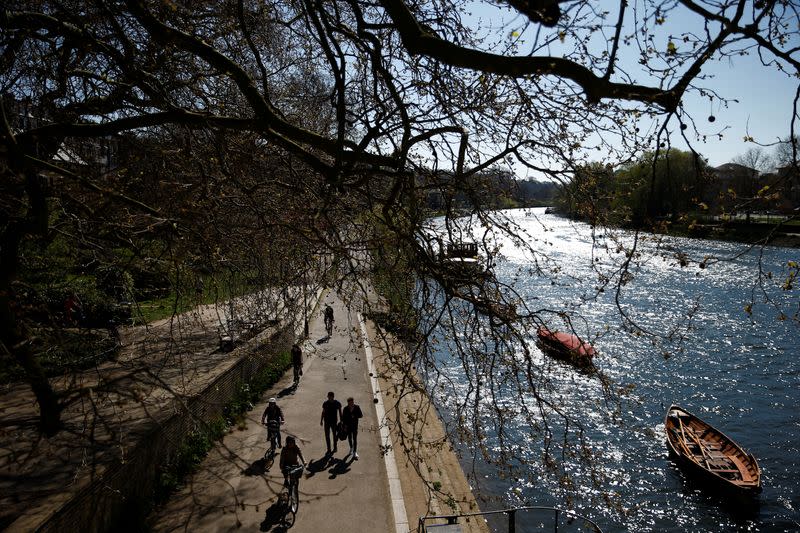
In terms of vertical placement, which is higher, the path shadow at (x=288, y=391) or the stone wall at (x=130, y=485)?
the stone wall at (x=130, y=485)

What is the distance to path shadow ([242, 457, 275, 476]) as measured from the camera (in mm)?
8945

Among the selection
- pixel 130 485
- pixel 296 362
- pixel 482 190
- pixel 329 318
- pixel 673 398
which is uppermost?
pixel 482 190

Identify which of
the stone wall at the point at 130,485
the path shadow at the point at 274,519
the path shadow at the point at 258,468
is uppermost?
the stone wall at the point at 130,485

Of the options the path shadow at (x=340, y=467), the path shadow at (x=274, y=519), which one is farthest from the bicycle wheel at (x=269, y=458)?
the path shadow at (x=274, y=519)

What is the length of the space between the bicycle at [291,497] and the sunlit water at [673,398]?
8.50ft

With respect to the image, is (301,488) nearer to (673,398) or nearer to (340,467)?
(340,467)

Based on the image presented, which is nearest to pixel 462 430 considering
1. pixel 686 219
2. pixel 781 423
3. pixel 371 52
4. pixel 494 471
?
pixel 686 219

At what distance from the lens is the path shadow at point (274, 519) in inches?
285

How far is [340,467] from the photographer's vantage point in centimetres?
912

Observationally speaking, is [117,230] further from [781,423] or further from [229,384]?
[781,423]

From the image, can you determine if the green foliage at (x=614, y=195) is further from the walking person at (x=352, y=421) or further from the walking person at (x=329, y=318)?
the walking person at (x=329, y=318)

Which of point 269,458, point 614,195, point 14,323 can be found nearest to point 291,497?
point 269,458

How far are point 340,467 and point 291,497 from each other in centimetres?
167

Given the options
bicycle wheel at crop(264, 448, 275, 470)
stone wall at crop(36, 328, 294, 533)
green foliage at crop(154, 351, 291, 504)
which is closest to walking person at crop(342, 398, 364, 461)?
bicycle wheel at crop(264, 448, 275, 470)
